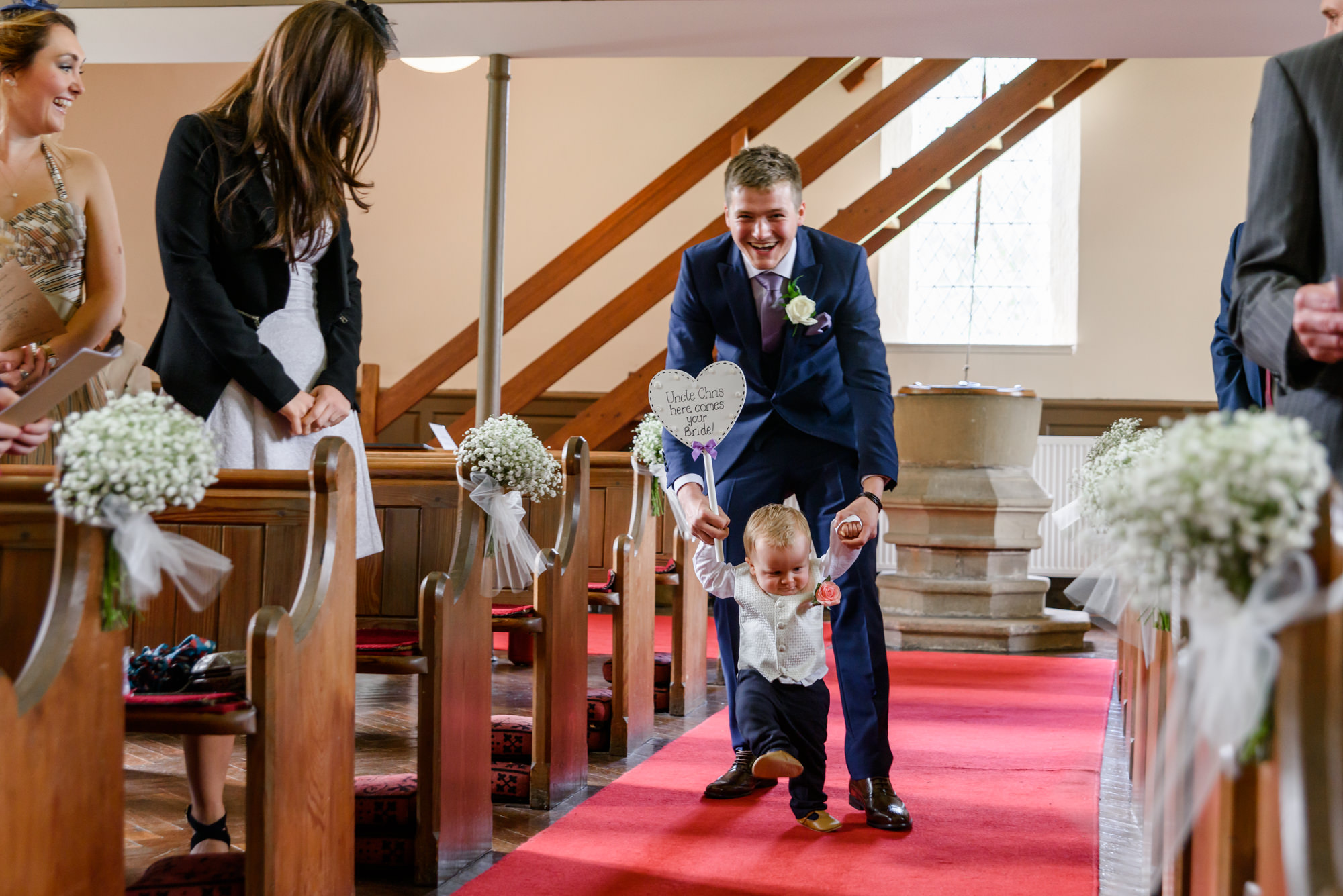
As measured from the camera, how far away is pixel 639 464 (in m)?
4.18

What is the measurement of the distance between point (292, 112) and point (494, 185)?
3754 mm

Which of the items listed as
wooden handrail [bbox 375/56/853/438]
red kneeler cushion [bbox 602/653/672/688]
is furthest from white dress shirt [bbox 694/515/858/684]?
Result: wooden handrail [bbox 375/56/853/438]

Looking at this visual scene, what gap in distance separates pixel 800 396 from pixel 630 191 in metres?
6.63

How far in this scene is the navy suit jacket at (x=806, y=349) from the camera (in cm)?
287

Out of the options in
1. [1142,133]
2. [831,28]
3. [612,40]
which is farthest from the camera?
[1142,133]

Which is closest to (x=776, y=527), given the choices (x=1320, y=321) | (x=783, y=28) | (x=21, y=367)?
(x=1320, y=321)

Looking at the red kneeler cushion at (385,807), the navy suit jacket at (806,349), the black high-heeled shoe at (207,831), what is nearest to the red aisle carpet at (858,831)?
the red kneeler cushion at (385,807)

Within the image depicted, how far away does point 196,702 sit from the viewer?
1878 mm

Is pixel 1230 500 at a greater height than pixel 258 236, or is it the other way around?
pixel 258 236

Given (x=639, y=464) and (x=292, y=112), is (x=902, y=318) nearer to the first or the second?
(x=639, y=464)

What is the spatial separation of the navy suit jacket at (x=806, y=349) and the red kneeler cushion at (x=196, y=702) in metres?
1.29

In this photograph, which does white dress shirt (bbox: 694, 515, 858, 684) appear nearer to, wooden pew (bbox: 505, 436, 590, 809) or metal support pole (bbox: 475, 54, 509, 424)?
wooden pew (bbox: 505, 436, 590, 809)

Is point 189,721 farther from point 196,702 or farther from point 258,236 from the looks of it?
point 258,236

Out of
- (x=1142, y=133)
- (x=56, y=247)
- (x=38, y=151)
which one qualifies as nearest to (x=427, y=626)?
(x=56, y=247)
